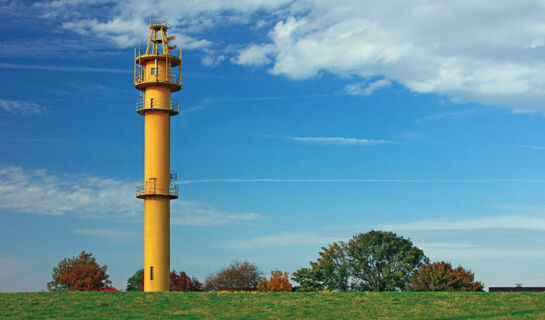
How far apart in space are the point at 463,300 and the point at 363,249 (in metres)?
34.7

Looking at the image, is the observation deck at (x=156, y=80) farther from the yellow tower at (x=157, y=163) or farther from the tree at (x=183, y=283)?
the tree at (x=183, y=283)

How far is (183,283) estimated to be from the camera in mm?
79688

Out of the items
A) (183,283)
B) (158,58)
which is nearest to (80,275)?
(183,283)

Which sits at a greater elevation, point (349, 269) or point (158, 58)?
point (158, 58)

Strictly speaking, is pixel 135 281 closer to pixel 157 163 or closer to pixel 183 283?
pixel 183 283

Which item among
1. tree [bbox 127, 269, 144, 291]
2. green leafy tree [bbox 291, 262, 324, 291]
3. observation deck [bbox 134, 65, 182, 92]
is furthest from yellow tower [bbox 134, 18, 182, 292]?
tree [bbox 127, 269, 144, 291]

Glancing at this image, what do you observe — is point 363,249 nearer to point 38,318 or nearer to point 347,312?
point 347,312

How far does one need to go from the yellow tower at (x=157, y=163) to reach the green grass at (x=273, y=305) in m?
11.2

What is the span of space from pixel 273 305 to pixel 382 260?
38.6 meters

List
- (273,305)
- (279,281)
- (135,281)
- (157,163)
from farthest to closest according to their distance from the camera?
1. (135,281)
2. (279,281)
3. (157,163)
4. (273,305)

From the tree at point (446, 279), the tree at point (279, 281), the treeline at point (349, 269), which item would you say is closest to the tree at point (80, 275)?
the treeline at point (349, 269)

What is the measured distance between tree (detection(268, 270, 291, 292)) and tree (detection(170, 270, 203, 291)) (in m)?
18.4

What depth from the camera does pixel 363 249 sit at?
72.1 metres

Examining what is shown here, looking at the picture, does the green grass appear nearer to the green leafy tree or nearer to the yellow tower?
the yellow tower
